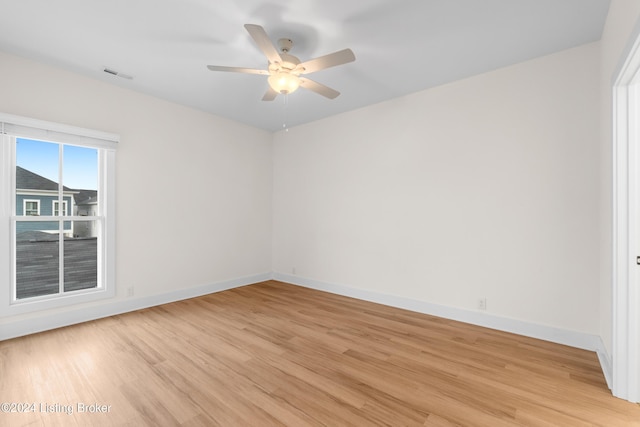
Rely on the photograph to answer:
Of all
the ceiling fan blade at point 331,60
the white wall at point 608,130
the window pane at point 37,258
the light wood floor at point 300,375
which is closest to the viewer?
the light wood floor at point 300,375

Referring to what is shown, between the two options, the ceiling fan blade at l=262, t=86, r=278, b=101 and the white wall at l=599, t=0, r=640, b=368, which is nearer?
the white wall at l=599, t=0, r=640, b=368

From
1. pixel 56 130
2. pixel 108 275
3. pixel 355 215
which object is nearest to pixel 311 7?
pixel 355 215

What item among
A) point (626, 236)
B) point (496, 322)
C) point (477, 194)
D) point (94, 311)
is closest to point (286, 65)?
point (477, 194)

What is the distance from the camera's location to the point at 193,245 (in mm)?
4062

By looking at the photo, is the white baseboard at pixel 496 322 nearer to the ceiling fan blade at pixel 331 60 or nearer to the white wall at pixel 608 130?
the white wall at pixel 608 130

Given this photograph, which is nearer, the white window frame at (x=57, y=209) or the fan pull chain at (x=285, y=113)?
the white window frame at (x=57, y=209)

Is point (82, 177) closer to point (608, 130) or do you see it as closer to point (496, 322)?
point (496, 322)

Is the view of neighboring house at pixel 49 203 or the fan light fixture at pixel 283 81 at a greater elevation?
the fan light fixture at pixel 283 81

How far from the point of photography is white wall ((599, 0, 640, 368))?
1.72 metres

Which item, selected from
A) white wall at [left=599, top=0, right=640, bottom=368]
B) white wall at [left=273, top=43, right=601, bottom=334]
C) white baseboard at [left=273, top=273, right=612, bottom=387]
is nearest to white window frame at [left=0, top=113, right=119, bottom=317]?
white wall at [left=273, top=43, right=601, bottom=334]

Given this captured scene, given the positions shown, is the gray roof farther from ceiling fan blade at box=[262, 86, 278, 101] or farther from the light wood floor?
ceiling fan blade at box=[262, 86, 278, 101]

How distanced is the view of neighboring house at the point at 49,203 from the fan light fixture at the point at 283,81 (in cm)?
261

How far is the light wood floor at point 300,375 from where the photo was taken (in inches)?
63.6

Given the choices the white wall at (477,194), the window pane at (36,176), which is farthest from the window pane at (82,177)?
the white wall at (477,194)
